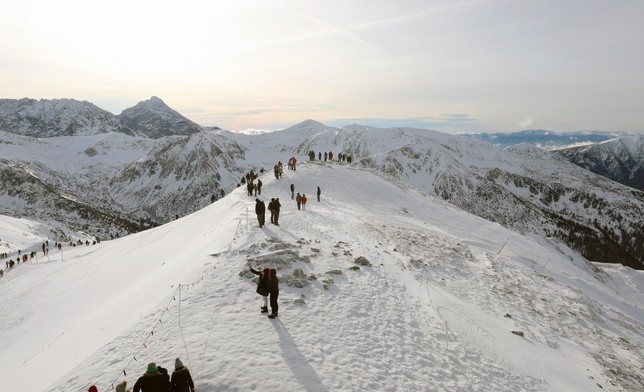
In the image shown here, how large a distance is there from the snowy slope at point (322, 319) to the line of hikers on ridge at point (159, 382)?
44.2 inches

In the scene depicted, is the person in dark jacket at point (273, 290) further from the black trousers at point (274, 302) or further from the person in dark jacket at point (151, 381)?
the person in dark jacket at point (151, 381)

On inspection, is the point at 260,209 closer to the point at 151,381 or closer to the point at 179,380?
the point at 179,380

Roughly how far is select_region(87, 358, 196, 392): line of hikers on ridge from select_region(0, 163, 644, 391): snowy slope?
3.68 ft

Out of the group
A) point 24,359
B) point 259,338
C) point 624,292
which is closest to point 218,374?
point 259,338

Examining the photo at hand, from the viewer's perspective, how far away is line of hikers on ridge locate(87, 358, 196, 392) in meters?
8.17

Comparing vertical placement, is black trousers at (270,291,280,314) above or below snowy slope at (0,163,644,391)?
above

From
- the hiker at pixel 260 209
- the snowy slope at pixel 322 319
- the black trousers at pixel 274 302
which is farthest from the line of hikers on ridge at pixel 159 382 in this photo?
the hiker at pixel 260 209

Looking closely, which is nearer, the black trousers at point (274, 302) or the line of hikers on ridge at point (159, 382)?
the line of hikers on ridge at point (159, 382)

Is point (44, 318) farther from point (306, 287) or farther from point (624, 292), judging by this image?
point (624, 292)

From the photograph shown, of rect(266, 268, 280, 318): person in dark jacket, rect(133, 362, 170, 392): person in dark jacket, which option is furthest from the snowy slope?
rect(133, 362, 170, 392): person in dark jacket

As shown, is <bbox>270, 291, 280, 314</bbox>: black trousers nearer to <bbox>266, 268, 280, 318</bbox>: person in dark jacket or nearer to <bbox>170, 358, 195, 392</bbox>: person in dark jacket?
<bbox>266, 268, 280, 318</bbox>: person in dark jacket

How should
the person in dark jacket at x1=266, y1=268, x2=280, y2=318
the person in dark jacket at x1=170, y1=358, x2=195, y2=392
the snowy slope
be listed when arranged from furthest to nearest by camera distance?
1. the person in dark jacket at x1=266, y1=268, x2=280, y2=318
2. the snowy slope
3. the person in dark jacket at x1=170, y1=358, x2=195, y2=392

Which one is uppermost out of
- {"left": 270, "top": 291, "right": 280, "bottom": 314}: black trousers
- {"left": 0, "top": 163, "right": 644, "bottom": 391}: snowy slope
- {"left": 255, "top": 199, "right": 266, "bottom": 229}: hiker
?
{"left": 255, "top": 199, "right": 266, "bottom": 229}: hiker

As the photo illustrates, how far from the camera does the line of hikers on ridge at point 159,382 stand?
817 cm
